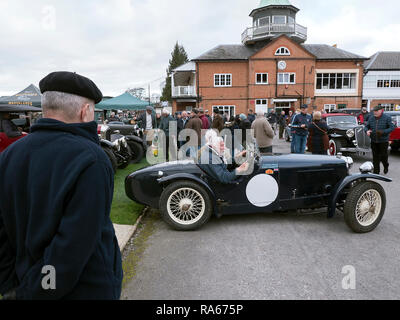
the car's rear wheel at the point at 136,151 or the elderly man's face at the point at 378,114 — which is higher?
the elderly man's face at the point at 378,114

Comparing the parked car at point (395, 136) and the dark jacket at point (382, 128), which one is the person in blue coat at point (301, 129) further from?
the parked car at point (395, 136)

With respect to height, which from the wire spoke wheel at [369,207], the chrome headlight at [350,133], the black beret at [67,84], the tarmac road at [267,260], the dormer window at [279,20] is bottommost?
the tarmac road at [267,260]

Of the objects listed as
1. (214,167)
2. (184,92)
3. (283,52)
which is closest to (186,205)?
(214,167)

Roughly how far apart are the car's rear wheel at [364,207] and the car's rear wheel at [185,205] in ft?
6.68

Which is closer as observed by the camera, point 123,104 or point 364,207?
point 364,207

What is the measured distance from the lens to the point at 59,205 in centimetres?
136

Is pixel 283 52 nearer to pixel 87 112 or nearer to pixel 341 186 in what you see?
pixel 341 186

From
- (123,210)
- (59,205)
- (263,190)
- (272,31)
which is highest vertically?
(272,31)

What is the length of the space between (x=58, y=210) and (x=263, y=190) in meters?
3.76

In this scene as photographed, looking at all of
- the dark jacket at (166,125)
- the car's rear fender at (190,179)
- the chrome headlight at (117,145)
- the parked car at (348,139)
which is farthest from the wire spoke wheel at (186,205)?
the parked car at (348,139)

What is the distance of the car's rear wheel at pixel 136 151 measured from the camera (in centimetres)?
1035

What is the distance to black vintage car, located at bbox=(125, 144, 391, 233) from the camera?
4562 millimetres

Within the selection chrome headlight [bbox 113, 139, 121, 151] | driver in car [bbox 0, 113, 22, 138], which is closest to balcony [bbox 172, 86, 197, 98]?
chrome headlight [bbox 113, 139, 121, 151]

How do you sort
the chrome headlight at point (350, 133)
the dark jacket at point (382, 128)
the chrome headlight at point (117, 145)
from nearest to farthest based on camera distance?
the dark jacket at point (382, 128) < the chrome headlight at point (117, 145) < the chrome headlight at point (350, 133)
